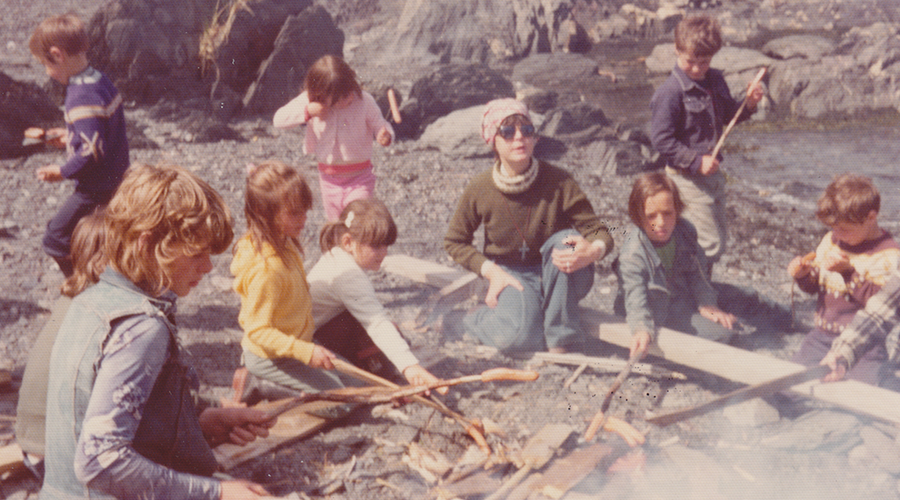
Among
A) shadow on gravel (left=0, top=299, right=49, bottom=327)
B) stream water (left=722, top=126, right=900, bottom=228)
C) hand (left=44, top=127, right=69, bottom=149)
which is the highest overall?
hand (left=44, top=127, right=69, bottom=149)

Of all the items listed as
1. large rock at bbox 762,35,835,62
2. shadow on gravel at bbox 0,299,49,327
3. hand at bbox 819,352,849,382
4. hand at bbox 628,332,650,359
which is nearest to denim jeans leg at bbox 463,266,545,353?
hand at bbox 628,332,650,359

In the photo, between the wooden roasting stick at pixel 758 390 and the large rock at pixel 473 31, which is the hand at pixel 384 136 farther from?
the large rock at pixel 473 31

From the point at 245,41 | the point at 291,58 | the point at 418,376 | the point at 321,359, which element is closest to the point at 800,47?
the point at 291,58

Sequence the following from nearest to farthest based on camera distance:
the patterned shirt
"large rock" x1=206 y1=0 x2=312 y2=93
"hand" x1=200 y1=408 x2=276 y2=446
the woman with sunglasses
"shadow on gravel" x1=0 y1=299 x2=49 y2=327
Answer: "hand" x1=200 y1=408 x2=276 y2=446 → the patterned shirt → the woman with sunglasses → "shadow on gravel" x1=0 y1=299 x2=49 y2=327 → "large rock" x1=206 y1=0 x2=312 y2=93

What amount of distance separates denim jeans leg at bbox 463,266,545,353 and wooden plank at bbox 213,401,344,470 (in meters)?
1.16

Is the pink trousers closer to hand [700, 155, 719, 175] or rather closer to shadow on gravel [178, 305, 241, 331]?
shadow on gravel [178, 305, 241, 331]

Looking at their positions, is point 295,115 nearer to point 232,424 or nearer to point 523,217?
point 523,217

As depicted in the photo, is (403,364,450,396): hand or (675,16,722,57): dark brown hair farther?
(675,16,722,57): dark brown hair

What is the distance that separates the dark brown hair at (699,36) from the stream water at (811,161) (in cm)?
326

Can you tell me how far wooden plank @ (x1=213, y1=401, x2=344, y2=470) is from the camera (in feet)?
11.7

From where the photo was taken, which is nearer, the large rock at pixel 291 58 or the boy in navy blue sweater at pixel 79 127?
the boy in navy blue sweater at pixel 79 127

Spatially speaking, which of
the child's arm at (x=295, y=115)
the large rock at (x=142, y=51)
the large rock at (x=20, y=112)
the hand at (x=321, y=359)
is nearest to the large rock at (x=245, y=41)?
the large rock at (x=142, y=51)

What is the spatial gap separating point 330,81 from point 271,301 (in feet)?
5.84

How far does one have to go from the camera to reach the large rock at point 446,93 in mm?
10109
